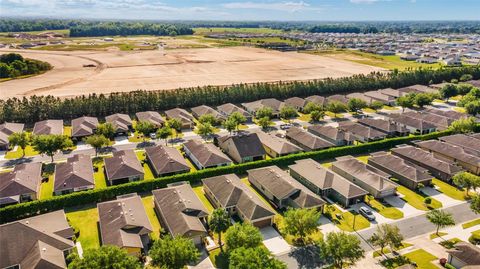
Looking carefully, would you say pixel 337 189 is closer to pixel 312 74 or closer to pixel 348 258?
pixel 348 258

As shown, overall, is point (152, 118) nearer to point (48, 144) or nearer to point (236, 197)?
point (48, 144)

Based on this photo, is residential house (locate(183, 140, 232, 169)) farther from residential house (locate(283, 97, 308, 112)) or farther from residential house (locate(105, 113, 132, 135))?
residential house (locate(283, 97, 308, 112))

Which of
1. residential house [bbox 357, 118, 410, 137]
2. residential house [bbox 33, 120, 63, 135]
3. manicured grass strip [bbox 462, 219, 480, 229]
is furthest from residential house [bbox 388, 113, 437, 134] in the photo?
residential house [bbox 33, 120, 63, 135]

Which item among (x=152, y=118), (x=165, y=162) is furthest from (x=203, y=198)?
(x=152, y=118)

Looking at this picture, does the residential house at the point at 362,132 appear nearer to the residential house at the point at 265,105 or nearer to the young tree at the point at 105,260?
the residential house at the point at 265,105

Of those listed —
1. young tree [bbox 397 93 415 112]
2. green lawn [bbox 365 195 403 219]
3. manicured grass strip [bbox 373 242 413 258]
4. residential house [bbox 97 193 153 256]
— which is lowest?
manicured grass strip [bbox 373 242 413 258]

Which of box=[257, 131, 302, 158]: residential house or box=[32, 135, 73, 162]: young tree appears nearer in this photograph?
box=[32, 135, 73, 162]: young tree
